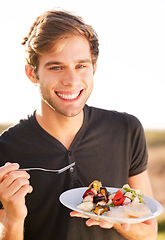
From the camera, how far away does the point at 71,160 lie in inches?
84.4

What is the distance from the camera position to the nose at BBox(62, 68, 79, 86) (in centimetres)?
206

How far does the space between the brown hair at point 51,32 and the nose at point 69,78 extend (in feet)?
0.66

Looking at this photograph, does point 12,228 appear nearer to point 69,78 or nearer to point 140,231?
point 140,231

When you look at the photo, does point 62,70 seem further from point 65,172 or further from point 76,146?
point 65,172

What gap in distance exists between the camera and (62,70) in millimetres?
2088

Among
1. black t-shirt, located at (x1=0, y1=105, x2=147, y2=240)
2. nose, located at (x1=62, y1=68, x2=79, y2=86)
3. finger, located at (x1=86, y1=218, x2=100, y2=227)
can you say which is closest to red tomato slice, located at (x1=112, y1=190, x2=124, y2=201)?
finger, located at (x1=86, y1=218, x2=100, y2=227)

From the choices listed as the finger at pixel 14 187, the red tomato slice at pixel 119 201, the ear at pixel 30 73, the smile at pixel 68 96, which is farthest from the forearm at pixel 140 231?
the ear at pixel 30 73

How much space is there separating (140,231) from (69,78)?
0.99 metres

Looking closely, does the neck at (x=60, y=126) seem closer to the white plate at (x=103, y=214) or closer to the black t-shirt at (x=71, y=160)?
the black t-shirt at (x=71, y=160)

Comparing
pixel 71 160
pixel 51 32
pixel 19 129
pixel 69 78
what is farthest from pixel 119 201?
pixel 51 32

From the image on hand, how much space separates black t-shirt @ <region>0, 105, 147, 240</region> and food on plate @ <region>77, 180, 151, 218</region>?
1.12ft

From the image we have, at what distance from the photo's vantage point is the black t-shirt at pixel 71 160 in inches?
83.5

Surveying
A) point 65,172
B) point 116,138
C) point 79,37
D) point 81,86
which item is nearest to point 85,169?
point 65,172

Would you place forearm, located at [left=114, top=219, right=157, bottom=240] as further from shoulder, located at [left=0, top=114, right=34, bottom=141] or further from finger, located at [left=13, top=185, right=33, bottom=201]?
shoulder, located at [left=0, top=114, right=34, bottom=141]
